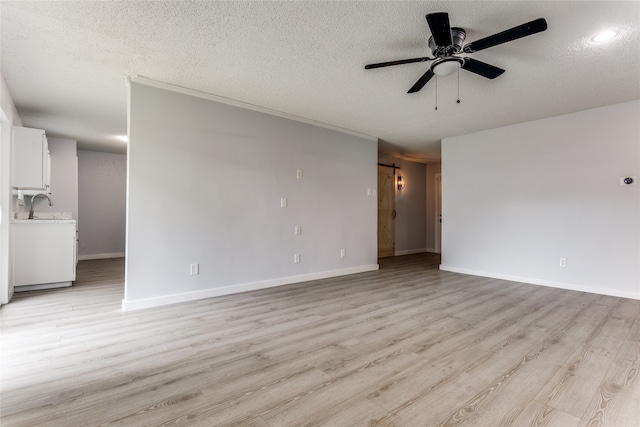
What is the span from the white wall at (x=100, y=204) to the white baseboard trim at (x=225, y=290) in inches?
195

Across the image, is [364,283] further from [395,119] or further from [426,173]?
[426,173]

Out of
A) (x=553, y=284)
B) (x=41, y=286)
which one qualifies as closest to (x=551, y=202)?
(x=553, y=284)

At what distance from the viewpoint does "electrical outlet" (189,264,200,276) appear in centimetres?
367

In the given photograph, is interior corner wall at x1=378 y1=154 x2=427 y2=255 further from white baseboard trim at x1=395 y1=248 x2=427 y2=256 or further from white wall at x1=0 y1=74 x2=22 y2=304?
white wall at x1=0 y1=74 x2=22 y2=304

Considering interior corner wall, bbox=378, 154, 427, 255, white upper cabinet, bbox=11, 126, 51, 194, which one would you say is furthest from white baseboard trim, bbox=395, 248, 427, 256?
white upper cabinet, bbox=11, 126, 51, 194

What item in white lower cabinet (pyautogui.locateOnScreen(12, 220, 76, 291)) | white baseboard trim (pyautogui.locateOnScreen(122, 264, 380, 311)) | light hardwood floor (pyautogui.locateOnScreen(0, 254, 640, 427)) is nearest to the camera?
light hardwood floor (pyautogui.locateOnScreen(0, 254, 640, 427))

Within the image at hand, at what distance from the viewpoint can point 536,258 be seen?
15.3ft

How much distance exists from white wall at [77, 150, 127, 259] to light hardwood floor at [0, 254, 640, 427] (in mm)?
3832

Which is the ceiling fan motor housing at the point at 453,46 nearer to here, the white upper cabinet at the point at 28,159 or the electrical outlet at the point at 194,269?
the electrical outlet at the point at 194,269

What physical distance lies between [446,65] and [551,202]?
3.36 meters

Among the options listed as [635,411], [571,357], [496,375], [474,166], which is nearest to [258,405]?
[496,375]

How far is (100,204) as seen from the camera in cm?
723

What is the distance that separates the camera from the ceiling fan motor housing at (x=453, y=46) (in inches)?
92.5

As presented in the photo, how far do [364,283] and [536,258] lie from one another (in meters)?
2.72
